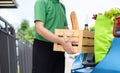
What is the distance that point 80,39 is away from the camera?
3.39m

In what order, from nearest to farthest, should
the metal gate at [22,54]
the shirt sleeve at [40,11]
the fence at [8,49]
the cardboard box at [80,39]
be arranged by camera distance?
the cardboard box at [80,39] → the shirt sleeve at [40,11] → the fence at [8,49] → the metal gate at [22,54]

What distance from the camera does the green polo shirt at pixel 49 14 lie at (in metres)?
3.82

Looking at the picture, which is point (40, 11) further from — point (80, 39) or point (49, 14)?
point (80, 39)

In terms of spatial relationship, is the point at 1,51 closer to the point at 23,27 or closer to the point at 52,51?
the point at 52,51

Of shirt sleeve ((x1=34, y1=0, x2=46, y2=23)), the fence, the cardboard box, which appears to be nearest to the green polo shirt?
shirt sleeve ((x1=34, y1=0, x2=46, y2=23))

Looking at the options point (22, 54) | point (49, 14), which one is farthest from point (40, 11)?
point (22, 54)

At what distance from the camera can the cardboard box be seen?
11.1 ft

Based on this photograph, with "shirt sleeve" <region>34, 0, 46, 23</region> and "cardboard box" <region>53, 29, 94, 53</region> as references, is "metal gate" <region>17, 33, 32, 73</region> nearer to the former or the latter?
"shirt sleeve" <region>34, 0, 46, 23</region>

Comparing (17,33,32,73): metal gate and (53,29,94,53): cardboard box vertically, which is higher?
(53,29,94,53): cardboard box

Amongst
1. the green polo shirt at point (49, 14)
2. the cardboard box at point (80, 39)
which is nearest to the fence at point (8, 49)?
the green polo shirt at point (49, 14)

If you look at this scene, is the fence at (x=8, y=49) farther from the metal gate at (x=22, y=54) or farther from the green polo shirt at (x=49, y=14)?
the green polo shirt at (x=49, y=14)

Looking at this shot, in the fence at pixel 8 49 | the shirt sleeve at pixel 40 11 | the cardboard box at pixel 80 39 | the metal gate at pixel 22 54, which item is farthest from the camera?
the metal gate at pixel 22 54

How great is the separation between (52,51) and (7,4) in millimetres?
12561

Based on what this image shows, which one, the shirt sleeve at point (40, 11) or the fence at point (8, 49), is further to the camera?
the fence at point (8, 49)
